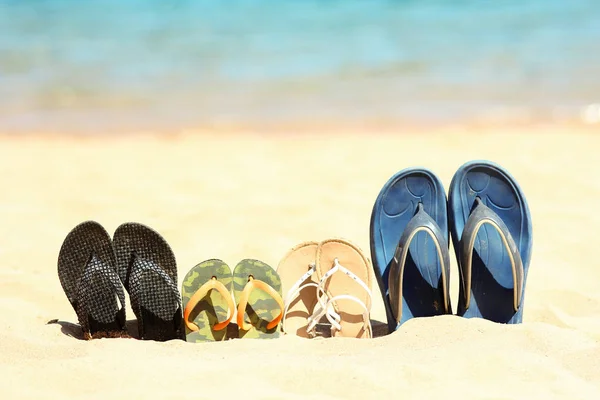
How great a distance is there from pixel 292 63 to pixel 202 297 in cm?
740

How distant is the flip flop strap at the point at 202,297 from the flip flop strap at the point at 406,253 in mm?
550

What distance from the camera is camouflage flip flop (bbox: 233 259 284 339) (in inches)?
102

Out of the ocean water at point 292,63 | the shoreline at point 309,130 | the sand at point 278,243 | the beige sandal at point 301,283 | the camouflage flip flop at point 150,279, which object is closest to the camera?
the sand at point 278,243

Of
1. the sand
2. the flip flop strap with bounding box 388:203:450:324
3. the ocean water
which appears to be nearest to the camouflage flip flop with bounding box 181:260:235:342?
the sand

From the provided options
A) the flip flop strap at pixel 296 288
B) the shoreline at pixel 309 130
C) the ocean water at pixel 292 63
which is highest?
the ocean water at pixel 292 63

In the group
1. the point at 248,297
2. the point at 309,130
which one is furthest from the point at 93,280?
the point at 309,130

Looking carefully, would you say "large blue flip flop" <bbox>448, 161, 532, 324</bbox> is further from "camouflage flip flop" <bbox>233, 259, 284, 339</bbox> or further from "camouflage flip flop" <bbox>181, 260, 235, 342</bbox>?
"camouflage flip flop" <bbox>181, 260, 235, 342</bbox>

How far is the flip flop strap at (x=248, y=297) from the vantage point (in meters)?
2.57

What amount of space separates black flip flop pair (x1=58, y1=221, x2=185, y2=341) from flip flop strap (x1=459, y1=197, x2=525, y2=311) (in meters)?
0.98

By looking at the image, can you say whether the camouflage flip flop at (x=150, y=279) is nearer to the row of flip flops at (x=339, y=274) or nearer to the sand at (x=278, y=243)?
the row of flip flops at (x=339, y=274)

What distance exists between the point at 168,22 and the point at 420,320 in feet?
33.4

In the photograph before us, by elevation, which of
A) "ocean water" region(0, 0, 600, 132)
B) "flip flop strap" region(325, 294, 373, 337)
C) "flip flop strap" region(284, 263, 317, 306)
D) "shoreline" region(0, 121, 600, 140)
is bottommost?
"flip flop strap" region(325, 294, 373, 337)

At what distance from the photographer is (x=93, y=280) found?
2.54 m

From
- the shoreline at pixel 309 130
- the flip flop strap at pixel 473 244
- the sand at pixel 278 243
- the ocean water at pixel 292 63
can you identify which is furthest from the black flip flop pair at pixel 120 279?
the ocean water at pixel 292 63
